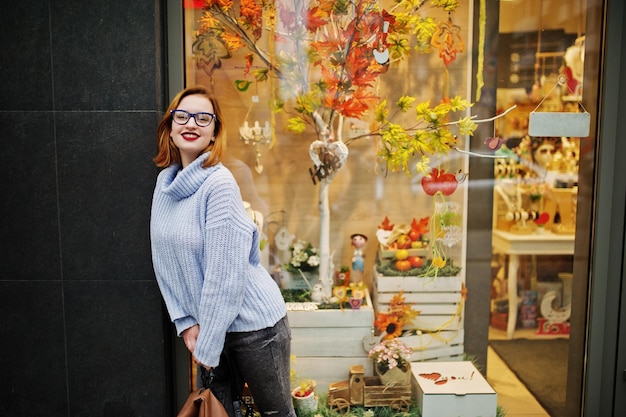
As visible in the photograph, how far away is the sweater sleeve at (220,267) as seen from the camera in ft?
6.48

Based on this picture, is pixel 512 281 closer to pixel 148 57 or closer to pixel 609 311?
pixel 609 311

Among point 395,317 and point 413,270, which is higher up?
point 413,270

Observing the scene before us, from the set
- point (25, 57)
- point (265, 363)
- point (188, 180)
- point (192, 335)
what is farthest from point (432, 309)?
point (25, 57)

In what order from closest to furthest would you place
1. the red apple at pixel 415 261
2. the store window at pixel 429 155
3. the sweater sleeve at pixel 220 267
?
the sweater sleeve at pixel 220 267
the store window at pixel 429 155
the red apple at pixel 415 261

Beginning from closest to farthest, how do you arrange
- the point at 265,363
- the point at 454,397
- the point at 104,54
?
1. the point at 265,363
2. the point at 104,54
3. the point at 454,397

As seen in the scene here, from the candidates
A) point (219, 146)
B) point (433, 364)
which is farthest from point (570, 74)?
point (219, 146)

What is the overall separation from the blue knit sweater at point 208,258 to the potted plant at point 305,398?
2.62 ft

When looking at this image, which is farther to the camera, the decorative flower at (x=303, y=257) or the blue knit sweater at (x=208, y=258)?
the decorative flower at (x=303, y=257)

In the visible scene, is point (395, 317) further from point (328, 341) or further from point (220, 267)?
point (220, 267)

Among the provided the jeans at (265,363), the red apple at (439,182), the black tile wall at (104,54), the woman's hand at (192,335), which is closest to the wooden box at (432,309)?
the red apple at (439,182)

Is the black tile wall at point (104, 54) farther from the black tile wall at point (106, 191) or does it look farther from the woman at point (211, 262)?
the woman at point (211, 262)

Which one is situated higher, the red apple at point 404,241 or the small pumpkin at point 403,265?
the red apple at point 404,241

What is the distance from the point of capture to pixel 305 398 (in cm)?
277

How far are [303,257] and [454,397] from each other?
1013 mm
